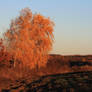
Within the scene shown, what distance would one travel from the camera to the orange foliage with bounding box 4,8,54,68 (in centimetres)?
3231

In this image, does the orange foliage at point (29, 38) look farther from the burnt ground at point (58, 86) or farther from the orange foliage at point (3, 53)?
the burnt ground at point (58, 86)

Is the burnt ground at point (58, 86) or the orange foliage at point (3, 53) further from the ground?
the orange foliage at point (3, 53)

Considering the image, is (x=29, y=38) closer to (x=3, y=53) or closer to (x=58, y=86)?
(x=3, y=53)

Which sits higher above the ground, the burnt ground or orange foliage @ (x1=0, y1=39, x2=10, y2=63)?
orange foliage @ (x1=0, y1=39, x2=10, y2=63)

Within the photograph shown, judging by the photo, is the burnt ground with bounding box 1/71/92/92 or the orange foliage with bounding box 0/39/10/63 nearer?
the burnt ground with bounding box 1/71/92/92

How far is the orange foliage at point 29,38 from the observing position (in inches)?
1272

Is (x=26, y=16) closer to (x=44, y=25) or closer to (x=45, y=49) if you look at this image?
(x=44, y=25)

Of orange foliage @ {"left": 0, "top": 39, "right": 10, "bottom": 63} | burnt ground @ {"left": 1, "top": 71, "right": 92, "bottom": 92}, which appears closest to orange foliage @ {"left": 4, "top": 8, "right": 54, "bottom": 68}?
orange foliage @ {"left": 0, "top": 39, "right": 10, "bottom": 63}

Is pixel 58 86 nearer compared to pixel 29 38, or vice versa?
pixel 58 86

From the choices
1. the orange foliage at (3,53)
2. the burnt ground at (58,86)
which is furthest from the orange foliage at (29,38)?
the burnt ground at (58,86)

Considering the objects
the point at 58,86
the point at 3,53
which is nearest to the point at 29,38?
the point at 3,53

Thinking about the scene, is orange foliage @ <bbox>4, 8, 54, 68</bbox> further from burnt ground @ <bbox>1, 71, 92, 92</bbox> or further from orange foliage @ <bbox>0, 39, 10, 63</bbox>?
burnt ground @ <bbox>1, 71, 92, 92</bbox>

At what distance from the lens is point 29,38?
108 feet

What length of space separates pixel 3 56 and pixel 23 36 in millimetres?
5132
